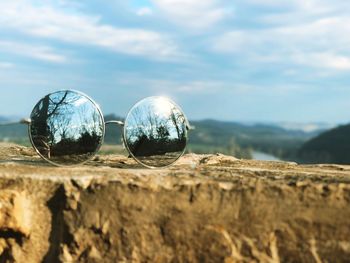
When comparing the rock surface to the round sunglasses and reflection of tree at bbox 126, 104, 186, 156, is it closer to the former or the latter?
the round sunglasses

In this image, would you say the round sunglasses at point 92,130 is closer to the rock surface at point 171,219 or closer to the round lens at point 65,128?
the round lens at point 65,128

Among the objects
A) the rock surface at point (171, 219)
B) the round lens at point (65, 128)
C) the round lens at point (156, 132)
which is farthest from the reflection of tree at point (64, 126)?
the rock surface at point (171, 219)

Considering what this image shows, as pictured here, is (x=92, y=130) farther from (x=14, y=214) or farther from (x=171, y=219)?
(x=171, y=219)

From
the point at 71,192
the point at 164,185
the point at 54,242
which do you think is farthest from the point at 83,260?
the point at 164,185

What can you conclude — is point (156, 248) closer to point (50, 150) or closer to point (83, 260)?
point (83, 260)

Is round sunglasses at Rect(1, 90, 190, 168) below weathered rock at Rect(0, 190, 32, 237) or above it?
above

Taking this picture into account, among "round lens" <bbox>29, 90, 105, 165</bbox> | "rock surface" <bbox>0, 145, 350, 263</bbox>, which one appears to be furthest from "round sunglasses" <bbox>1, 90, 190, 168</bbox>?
"rock surface" <bbox>0, 145, 350, 263</bbox>

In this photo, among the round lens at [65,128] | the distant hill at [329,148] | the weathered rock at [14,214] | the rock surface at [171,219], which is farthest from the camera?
the distant hill at [329,148]
